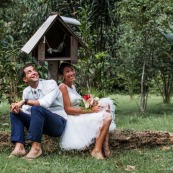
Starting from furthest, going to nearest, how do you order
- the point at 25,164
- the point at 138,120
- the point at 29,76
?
1. the point at 138,120
2. the point at 29,76
3. the point at 25,164

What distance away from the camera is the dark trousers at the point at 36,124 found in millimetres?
4469

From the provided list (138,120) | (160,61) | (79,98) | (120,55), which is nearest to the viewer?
(79,98)

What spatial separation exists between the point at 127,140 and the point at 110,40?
664 centimetres

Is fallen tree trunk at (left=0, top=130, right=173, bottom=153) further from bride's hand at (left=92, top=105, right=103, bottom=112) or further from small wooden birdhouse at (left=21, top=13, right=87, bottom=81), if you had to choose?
small wooden birdhouse at (left=21, top=13, right=87, bottom=81)

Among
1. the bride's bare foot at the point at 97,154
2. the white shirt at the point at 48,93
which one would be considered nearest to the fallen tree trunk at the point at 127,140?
the white shirt at the point at 48,93

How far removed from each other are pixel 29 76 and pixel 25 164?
1034 millimetres

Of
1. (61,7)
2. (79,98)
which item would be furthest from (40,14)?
(79,98)

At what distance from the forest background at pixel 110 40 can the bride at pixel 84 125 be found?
110 inches

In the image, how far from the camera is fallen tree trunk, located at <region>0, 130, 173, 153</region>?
5035 millimetres

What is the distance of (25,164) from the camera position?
13.7ft

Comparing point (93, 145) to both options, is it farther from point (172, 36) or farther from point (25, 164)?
point (172, 36)

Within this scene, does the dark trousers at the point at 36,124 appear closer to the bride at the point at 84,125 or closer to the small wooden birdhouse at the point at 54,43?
the bride at the point at 84,125

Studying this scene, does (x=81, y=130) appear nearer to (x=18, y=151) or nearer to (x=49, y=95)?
(x=49, y=95)

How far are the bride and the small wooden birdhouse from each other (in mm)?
451
